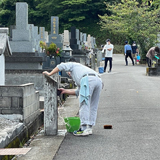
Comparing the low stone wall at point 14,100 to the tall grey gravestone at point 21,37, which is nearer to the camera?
the low stone wall at point 14,100

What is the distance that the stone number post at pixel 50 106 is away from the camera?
7.32 m

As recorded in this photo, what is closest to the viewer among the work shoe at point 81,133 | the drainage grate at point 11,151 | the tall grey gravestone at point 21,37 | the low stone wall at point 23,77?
the drainage grate at point 11,151

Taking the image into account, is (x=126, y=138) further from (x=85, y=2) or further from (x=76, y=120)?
(x=85, y=2)

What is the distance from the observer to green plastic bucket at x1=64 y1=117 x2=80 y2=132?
765 cm

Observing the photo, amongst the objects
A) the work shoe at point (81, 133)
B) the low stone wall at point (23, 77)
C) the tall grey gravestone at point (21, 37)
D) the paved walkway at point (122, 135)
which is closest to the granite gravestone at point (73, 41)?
the tall grey gravestone at point (21, 37)

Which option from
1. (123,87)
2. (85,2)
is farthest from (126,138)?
(85,2)

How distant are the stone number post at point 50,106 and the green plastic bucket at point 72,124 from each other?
366 millimetres

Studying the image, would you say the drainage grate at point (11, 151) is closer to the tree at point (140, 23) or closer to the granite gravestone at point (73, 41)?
the granite gravestone at point (73, 41)

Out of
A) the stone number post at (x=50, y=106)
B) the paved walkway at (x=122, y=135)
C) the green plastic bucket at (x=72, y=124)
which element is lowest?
the paved walkway at (x=122, y=135)

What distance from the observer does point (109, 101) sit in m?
12.3

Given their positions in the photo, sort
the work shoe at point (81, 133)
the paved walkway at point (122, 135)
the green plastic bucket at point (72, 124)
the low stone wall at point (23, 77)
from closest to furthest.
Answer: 1. the paved walkway at point (122, 135)
2. the work shoe at point (81, 133)
3. the green plastic bucket at point (72, 124)
4. the low stone wall at point (23, 77)

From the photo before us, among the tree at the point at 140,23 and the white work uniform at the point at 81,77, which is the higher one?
the tree at the point at 140,23

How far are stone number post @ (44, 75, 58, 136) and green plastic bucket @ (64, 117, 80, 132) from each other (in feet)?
1.20

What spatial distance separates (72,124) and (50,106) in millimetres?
662
